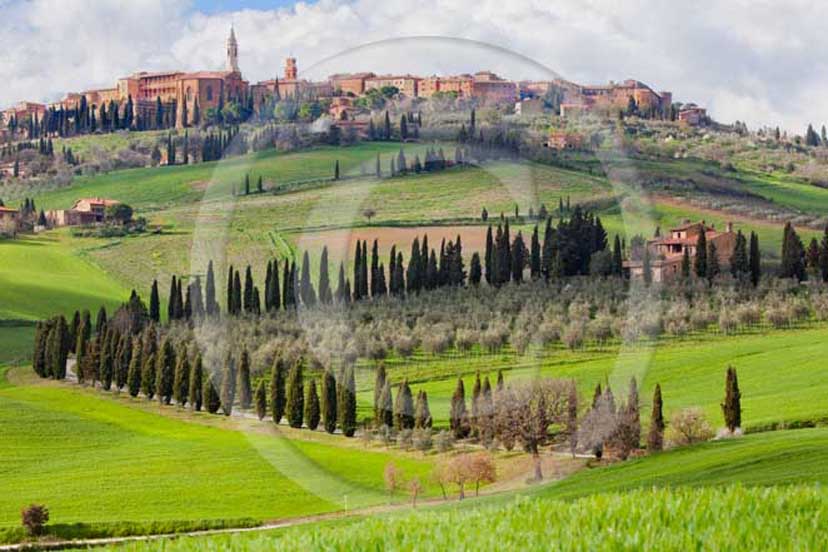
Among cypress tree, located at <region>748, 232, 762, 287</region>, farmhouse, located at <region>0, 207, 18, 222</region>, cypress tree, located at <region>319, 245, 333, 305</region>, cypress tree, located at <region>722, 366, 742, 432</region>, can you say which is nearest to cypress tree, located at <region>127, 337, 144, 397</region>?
cypress tree, located at <region>722, 366, 742, 432</region>

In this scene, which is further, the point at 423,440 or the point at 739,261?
the point at 739,261

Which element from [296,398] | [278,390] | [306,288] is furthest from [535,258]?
[306,288]

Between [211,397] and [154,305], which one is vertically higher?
[154,305]

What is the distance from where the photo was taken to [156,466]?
39656mm

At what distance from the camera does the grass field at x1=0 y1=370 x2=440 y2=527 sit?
2644 cm

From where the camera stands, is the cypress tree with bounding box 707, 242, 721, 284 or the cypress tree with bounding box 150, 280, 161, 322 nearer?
the cypress tree with bounding box 707, 242, 721, 284

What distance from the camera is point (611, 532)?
37.3 ft

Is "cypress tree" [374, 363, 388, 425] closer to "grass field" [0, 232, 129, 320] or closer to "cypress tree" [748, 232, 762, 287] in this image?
"cypress tree" [748, 232, 762, 287]

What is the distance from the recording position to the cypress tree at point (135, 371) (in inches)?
2031

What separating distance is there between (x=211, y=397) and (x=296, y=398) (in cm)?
1043

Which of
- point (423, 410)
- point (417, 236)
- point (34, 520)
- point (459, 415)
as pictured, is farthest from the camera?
point (417, 236)

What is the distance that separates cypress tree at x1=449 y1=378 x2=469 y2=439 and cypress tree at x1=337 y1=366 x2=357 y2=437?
5.70ft

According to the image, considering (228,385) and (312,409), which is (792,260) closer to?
(228,385)

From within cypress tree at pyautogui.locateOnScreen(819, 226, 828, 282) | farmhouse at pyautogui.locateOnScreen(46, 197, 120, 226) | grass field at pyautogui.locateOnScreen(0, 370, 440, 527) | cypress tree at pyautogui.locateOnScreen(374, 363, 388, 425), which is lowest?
grass field at pyautogui.locateOnScreen(0, 370, 440, 527)
